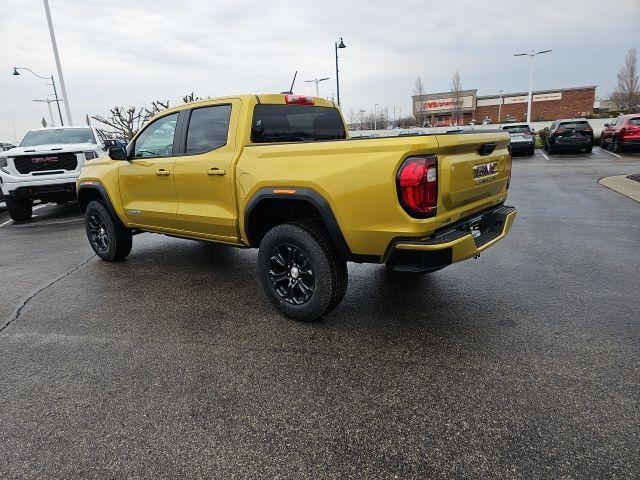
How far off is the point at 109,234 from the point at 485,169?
462 cm

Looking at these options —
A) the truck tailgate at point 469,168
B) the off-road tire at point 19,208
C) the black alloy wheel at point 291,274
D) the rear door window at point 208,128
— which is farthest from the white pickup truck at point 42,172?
the truck tailgate at point 469,168

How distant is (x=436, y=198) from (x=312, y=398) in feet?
4.96

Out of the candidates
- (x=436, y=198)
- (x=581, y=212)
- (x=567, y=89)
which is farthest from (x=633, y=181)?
(x=567, y=89)

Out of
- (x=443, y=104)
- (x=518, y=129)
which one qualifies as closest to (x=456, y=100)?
(x=443, y=104)

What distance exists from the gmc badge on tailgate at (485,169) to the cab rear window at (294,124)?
1854 millimetres

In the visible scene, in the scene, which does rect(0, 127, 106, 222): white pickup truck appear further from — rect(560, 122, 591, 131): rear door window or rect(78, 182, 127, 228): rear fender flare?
rect(560, 122, 591, 131): rear door window

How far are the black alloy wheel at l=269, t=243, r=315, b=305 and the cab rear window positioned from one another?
1.11 meters

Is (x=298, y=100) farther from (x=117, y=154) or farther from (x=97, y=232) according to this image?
(x=97, y=232)

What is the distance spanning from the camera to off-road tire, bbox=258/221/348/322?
11.3 feet

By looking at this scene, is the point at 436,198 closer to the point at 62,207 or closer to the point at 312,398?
the point at 312,398

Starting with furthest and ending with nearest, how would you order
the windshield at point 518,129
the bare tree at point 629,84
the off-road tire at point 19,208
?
the bare tree at point 629,84, the windshield at point 518,129, the off-road tire at point 19,208

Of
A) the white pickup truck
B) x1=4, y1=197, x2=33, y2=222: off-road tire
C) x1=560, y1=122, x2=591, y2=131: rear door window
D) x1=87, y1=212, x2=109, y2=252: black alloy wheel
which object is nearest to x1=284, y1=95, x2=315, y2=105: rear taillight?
x1=87, y1=212, x2=109, y2=252: black alloy wheel

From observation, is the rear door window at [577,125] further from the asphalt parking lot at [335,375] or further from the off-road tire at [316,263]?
the off-road tire at [316,263]

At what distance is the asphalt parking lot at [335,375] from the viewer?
7.27ft
